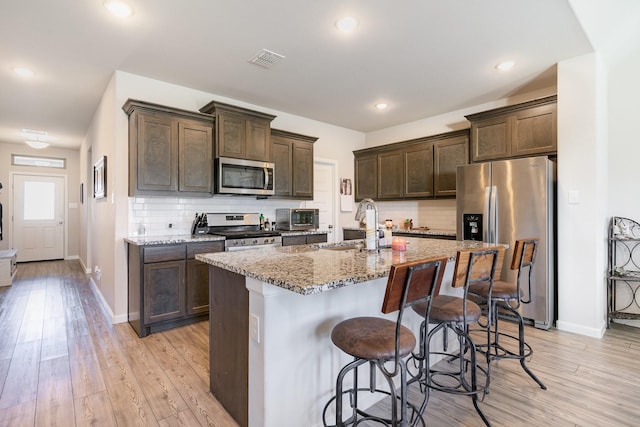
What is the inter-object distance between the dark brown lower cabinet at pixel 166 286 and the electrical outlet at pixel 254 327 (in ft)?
6.52

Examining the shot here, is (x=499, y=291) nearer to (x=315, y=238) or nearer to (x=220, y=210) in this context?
(x=315, y=238)

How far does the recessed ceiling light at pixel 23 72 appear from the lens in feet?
11.3

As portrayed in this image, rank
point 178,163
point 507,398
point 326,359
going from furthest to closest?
point 178,163 → point 507,398 → point 326,359

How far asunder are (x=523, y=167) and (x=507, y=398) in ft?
7.57

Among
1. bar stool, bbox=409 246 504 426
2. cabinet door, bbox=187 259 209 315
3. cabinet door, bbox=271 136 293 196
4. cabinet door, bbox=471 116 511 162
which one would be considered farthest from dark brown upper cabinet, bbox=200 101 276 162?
bar stool, bbox=409 246 504 426

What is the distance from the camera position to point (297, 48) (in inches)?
117

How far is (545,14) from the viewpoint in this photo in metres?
2.48

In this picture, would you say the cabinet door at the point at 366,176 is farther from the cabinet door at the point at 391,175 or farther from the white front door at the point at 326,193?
the white front door at the point at 326,193

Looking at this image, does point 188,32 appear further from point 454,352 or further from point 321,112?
point 454,352

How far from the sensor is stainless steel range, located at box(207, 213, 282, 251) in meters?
3.68

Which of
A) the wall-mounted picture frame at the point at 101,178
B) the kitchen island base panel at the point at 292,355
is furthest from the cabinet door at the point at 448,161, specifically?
the wall-mounted picture frame at the point at 101,178

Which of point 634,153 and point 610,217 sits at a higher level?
point 634,153

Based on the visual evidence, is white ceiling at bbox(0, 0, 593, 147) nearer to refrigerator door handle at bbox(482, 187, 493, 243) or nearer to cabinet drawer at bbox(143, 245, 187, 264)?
refrigerator door handle at bbox(482, 187, 493, 243)

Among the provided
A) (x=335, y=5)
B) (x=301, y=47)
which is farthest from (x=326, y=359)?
(x=301, y=47)
